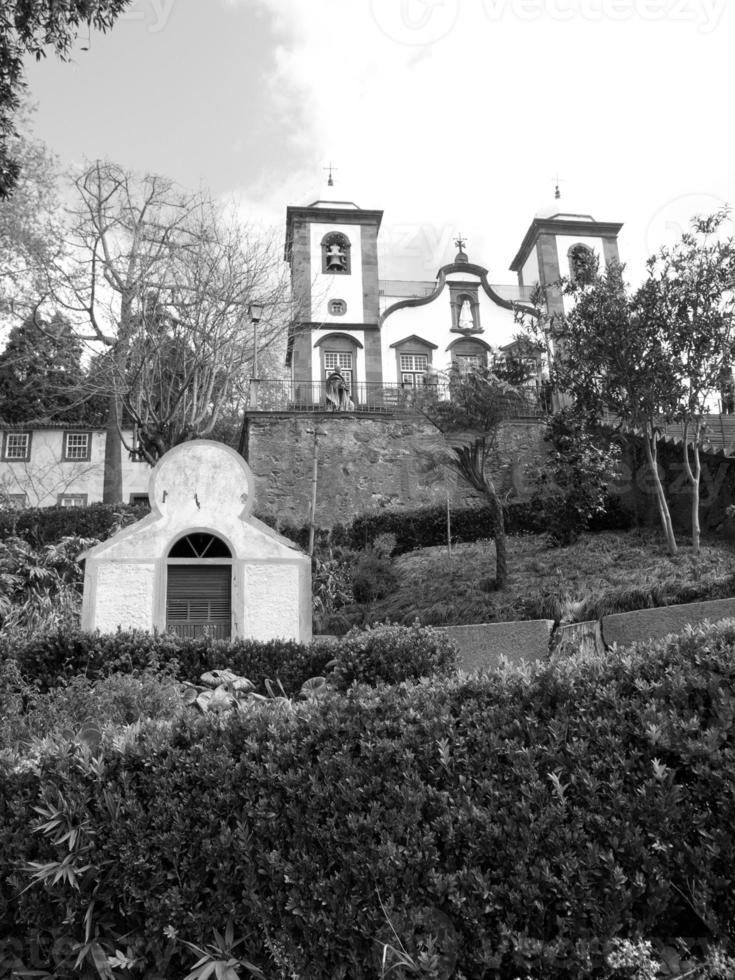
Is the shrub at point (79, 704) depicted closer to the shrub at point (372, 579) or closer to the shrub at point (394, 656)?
the shrub at point (394, 656)

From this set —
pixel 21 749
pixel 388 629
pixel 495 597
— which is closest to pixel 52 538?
pixel 495 597

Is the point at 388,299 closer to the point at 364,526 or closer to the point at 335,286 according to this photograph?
the point at 335,286

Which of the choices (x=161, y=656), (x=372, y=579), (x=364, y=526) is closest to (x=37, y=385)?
(x=364, y=526)

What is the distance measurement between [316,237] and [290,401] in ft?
29.5

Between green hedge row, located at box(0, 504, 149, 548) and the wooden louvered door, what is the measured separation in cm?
1002

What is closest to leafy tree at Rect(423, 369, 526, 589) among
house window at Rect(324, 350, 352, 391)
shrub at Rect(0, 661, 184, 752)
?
shrub at Rect(0, 661, 184, 752)

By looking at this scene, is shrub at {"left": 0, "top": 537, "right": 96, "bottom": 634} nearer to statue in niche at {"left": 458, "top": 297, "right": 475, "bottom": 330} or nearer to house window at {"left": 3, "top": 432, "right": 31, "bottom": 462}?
house window at {"left": 3, "top": 432, "right": 31, "bottom": 462}

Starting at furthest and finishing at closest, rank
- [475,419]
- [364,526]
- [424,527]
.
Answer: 1. [364,526]
2. [424,527]
3. [475,419]

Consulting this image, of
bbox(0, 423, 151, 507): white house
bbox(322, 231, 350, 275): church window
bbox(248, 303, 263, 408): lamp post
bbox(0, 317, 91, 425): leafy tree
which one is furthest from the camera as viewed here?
bbox(0, 423, 151, 507): white house

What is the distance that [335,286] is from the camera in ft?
105

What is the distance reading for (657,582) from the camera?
516 inches

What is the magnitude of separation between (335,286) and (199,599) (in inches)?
868

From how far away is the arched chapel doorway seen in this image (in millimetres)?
11984

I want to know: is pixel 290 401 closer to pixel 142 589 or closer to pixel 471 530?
pixel 471 530
